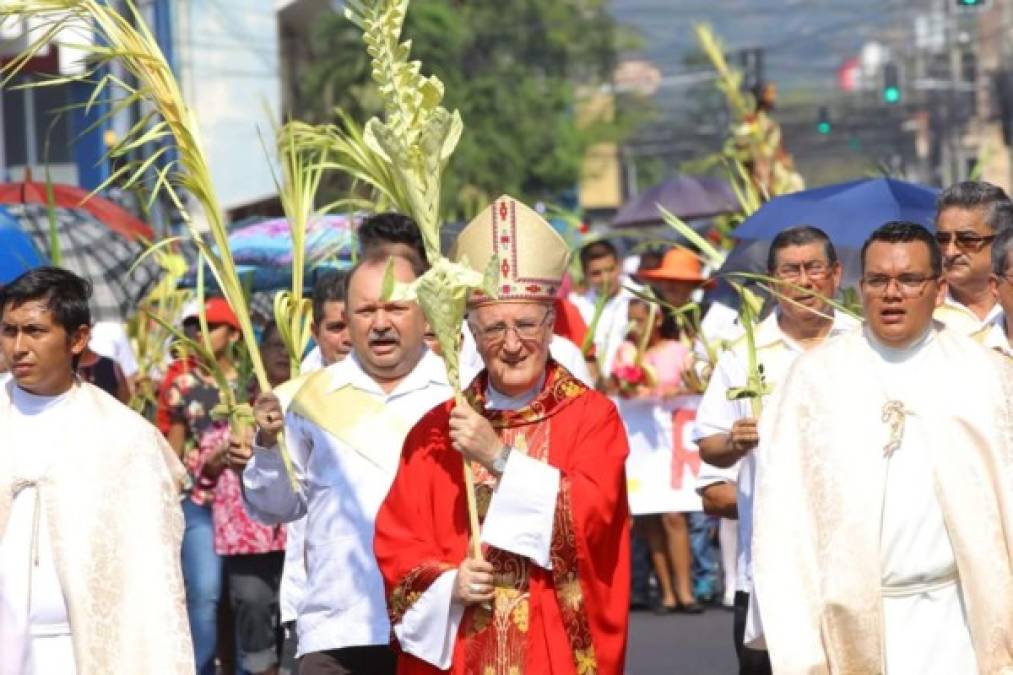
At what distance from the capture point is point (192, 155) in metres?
7.53

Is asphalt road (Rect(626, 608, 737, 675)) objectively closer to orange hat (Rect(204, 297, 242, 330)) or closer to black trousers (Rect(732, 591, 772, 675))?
orange hat (Rect(204, 297, 242, 330))

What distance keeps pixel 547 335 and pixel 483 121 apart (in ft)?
125

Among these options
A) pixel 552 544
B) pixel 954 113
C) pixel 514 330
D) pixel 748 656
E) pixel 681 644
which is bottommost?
pixel 681 644

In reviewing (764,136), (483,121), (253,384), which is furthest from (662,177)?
(253,384)

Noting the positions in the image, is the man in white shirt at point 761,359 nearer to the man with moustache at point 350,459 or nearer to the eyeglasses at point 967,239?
the eyeglasses at point 967,239

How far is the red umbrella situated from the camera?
41.3 ft

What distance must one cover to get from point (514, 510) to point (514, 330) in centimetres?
51

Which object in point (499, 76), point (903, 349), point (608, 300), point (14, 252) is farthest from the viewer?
point (499, 76)

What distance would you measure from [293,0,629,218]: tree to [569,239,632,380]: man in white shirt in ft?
68.2

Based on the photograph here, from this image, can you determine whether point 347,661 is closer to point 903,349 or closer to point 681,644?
point 903,349

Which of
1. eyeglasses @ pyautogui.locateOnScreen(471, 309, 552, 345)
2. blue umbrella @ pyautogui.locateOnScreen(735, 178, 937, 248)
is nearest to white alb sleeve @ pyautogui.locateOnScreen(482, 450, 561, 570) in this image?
eyeglasses @ pyautogui.locateOnScreen(471, 309, 552, 345)

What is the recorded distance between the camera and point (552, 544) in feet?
21.1

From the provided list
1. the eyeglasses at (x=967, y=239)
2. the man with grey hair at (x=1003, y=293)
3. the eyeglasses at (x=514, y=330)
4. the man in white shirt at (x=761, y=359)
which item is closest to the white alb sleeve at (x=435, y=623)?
the eyeglasses at (x=514, y=330)

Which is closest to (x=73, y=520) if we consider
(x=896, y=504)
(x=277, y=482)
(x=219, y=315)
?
(x=277, y=482)
